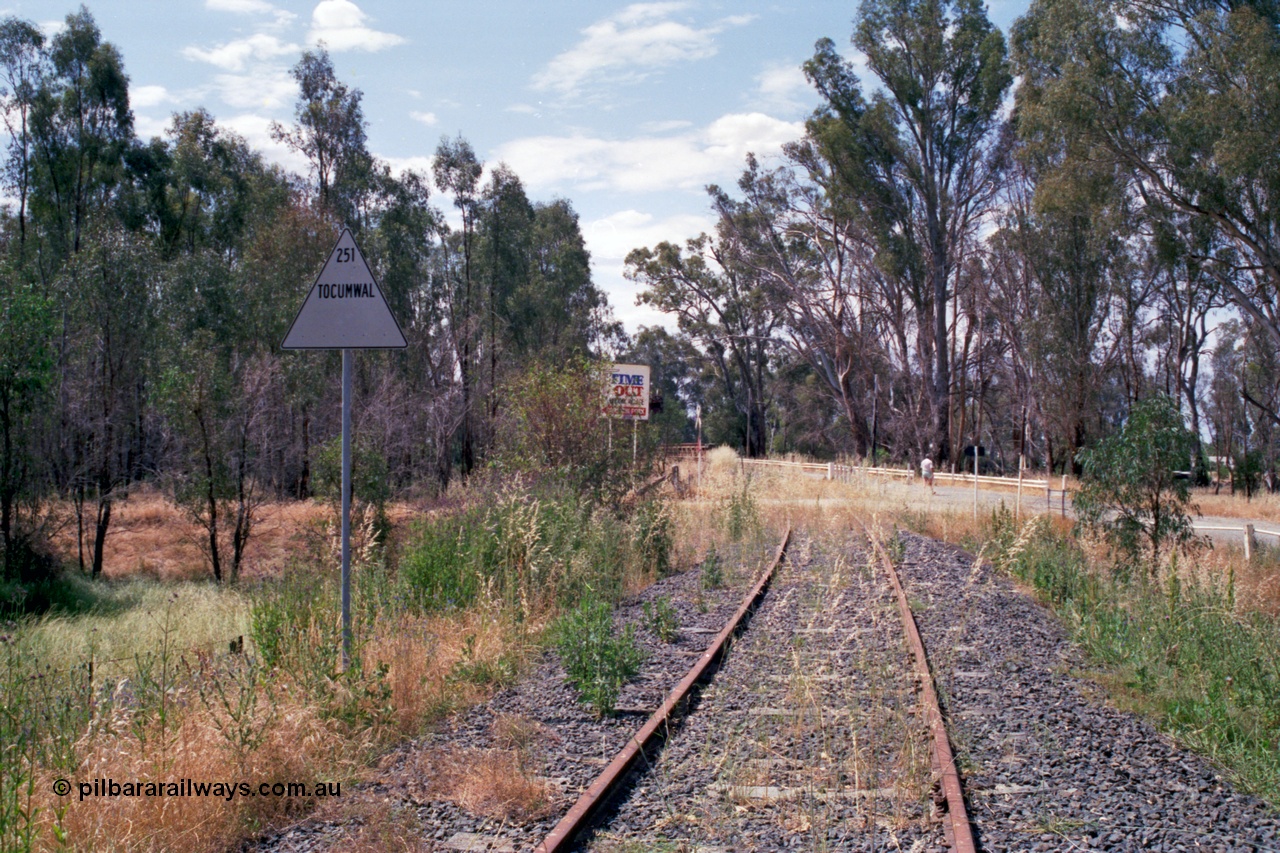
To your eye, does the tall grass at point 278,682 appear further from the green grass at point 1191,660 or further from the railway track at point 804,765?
the green grass at point 1191,660

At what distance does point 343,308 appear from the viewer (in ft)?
19.8

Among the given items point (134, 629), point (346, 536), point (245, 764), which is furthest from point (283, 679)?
point (134, 629)

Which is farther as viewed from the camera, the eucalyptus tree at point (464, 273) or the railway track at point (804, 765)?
the eucalyptus tree at point (464, 273)

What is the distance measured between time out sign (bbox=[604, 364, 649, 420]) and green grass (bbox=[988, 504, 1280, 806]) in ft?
28.0

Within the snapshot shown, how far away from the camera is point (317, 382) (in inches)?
1339

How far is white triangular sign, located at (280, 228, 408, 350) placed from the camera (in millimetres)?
5973

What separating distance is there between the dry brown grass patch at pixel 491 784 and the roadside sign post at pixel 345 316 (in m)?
1.38

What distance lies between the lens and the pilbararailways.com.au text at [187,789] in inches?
163

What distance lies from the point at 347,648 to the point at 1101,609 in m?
6.89

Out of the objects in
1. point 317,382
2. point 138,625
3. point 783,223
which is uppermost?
point 783,223

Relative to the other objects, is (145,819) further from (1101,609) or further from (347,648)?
(1101,609)

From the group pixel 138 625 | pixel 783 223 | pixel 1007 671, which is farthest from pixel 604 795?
pixel 783 223

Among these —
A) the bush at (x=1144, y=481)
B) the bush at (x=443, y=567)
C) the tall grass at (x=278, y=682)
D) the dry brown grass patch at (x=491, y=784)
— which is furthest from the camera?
the bush at (x=1144, y=481)

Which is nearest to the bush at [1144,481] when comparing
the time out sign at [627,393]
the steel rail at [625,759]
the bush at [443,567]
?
the steel rail at [625,759]
